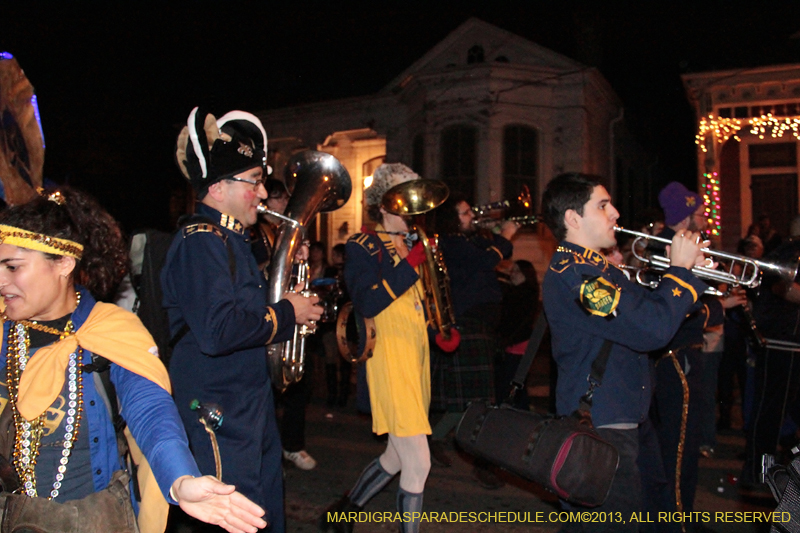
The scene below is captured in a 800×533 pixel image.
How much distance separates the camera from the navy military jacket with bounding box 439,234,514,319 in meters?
5.27

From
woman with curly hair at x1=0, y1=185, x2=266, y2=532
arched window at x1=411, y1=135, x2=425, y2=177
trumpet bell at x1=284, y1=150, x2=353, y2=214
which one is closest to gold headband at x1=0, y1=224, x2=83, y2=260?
woman with curly hair at x1=0, y1=185, x2=266, y2=532

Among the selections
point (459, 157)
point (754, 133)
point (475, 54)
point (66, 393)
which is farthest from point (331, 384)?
point (475, 54)

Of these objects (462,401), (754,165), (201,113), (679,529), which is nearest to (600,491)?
(679,529)

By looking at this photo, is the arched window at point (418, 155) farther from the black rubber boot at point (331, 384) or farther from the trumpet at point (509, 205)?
the trumpet at point (509, 205)

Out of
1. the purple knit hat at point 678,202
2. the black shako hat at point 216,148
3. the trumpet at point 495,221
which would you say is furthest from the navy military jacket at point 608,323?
the trumpet at point 495,221

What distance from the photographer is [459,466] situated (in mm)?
5559

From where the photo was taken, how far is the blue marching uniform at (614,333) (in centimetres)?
256

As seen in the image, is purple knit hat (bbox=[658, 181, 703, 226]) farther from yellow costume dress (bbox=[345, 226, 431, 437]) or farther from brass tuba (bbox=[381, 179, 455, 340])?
yellow costume dress (bbox=[345, 226, 431, 437])

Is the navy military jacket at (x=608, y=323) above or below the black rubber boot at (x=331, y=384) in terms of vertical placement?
above

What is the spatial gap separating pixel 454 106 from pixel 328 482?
37.5ft

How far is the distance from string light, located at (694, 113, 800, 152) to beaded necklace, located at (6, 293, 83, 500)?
13.2 metres

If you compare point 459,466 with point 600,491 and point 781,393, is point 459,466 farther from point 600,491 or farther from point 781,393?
point 600,491

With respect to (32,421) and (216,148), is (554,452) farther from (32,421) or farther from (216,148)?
(216,148)

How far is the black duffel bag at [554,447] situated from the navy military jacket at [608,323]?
0.27ft
